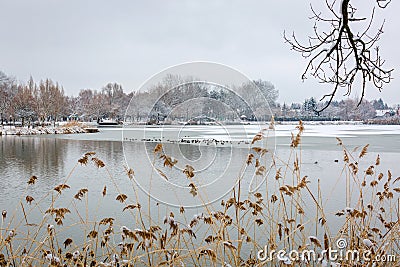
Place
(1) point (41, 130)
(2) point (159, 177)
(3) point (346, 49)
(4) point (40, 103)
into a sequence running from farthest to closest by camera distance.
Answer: (4) point (40, 103) < (1) point (41, 130) < (2) point (159, 177) < (3) point (346, 49)

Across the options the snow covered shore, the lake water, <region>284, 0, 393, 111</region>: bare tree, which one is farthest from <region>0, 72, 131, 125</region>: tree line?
<region>284, 0, 393, 111</region>: bare tree

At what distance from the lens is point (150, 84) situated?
353cm

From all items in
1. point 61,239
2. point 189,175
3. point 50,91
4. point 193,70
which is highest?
point 50,91

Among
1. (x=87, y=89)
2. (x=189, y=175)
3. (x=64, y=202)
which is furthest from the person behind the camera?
(x=87, y=89)

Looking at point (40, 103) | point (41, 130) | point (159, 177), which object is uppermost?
point (40, 103)

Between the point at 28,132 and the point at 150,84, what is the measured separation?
73.4 feet

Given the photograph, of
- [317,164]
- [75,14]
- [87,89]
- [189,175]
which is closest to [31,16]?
[75,14]

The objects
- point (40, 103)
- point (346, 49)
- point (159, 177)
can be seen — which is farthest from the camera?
point (40, 103)

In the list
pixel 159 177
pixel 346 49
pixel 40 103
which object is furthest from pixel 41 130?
pixel 346 49

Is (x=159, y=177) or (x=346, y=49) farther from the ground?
(x=346, y=49)

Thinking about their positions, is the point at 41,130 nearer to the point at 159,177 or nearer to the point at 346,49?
the point at 159,177

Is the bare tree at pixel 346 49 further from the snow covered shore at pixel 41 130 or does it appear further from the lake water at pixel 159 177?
the snow covered shore at pixel 41 130

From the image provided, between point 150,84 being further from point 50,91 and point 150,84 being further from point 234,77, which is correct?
point 50,91

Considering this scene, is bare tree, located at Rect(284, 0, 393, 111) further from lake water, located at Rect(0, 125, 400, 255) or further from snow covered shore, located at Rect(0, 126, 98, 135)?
snow covered shore, located at Rect(0, 126, 98, 135)
